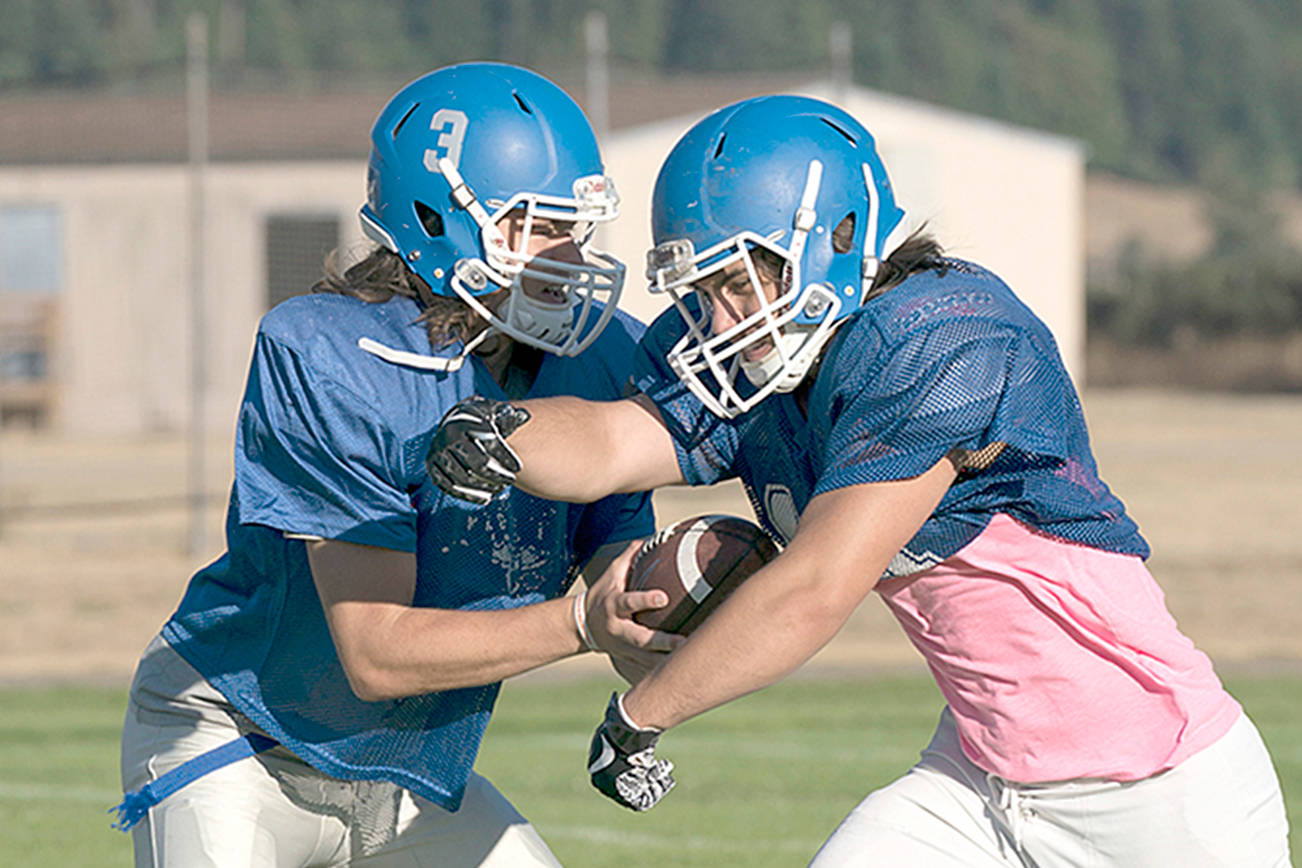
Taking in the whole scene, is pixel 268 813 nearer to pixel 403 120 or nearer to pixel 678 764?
pixel 403 120

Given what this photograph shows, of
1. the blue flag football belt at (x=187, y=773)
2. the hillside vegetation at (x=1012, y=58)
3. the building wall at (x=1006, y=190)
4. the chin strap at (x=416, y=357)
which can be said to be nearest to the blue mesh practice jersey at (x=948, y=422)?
the chin strap at (x=416, y=357)

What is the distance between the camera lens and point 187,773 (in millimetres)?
3457

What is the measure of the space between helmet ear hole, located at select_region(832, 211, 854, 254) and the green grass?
3351 millimetres

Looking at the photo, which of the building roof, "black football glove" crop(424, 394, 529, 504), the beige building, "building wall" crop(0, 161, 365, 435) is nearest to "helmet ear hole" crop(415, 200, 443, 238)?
"black football glove" crop(424, 394, 529, 504)

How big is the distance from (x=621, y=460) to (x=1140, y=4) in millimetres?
93540

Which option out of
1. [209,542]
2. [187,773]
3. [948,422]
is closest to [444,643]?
[187,773]

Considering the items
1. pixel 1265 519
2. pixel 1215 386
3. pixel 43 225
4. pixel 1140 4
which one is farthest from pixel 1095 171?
pixel 1265 519

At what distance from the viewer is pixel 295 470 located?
3266 mm

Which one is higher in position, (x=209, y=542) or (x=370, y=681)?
(x=370, y=681)

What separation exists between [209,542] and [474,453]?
1144cm

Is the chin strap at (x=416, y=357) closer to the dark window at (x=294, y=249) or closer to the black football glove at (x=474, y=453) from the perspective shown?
the black football glove at (x=474, y=453)

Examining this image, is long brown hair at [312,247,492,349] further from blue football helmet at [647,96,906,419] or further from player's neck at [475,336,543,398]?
blue football helmet at [647,96,906,419]

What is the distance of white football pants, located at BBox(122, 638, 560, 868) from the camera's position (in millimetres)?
3408

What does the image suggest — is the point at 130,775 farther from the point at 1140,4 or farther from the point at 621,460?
the point at 1140,4
